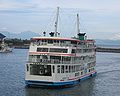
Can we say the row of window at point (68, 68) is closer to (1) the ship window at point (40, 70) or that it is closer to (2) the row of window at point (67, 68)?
(2) the row of window at point (67, 68)

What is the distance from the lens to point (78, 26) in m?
64.9

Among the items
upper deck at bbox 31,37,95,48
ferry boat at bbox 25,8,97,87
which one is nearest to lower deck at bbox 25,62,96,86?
ferry boat at bbox 25,8,97,87

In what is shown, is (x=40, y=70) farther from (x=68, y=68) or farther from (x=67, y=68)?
(x=68, y=68)

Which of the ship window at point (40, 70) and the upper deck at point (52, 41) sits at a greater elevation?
the upper deck at point (52, 41)

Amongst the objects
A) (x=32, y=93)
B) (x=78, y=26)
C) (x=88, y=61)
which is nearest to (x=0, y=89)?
(x=32, y=93)

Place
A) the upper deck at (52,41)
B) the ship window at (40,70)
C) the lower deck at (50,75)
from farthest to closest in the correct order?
the upper deck at (52,41)
the ship window at (40,70)
the lower deck at (50,75)

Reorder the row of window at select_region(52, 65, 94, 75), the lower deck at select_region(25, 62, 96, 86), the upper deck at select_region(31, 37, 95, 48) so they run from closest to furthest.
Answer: the lower deck at select_region(25, 62, 96, 86) → the row of window at select_region(52, 65, 94, 75) → the upper deck at select_region(31, 37, 95, 48)

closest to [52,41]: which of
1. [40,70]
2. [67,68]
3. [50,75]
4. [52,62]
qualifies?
[52,62]

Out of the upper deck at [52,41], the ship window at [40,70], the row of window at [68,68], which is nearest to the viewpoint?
the row of window at [68,68]

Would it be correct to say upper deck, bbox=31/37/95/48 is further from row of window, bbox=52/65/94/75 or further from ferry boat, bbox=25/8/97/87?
row of window, bbox=52/65/94/75

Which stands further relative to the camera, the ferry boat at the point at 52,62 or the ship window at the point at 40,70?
the ship window at the point at 40,70

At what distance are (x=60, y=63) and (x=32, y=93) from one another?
20.0 ft

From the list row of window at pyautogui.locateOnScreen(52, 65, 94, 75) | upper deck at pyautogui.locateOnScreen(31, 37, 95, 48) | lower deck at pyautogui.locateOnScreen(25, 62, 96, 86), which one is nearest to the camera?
lower deck at pyautogui.locateOnScreen(25, 62, 96, 86)

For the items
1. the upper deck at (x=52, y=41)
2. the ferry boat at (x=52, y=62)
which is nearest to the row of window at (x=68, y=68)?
the ferry boat at (x=52, y=62)
